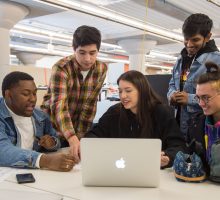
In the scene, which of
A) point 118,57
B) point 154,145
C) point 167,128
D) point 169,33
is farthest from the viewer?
point 118,57

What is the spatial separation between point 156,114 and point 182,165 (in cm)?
52

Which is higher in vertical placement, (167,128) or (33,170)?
(167,128)

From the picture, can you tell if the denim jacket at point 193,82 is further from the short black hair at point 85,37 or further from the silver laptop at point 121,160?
the silver laptop at point 121,160

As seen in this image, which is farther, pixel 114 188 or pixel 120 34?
pixel 120 34

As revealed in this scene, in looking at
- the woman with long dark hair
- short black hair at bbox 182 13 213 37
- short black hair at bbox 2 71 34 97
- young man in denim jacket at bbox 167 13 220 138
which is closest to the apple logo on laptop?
the woman with long dark hair

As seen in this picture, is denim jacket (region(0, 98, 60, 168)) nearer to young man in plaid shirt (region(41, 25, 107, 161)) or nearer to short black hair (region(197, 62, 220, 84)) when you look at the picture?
young man in plaid shirt (region(41, 25, 107, 161))

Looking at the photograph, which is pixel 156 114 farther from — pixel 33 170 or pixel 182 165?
pixel 33 170

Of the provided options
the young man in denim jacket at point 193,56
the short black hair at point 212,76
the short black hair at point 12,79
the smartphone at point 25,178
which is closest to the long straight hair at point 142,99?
the young man in denim jacket at point 193,56

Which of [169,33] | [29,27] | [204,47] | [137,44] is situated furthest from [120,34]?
[204,47]

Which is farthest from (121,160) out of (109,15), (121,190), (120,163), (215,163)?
(109,15)

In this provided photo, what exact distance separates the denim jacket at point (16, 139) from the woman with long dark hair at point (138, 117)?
32 centimetres

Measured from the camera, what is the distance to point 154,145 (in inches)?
45.7

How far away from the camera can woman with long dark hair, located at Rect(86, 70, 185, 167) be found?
177 cm

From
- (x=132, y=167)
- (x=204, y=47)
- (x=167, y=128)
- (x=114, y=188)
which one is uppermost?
(x=204, y=47)
